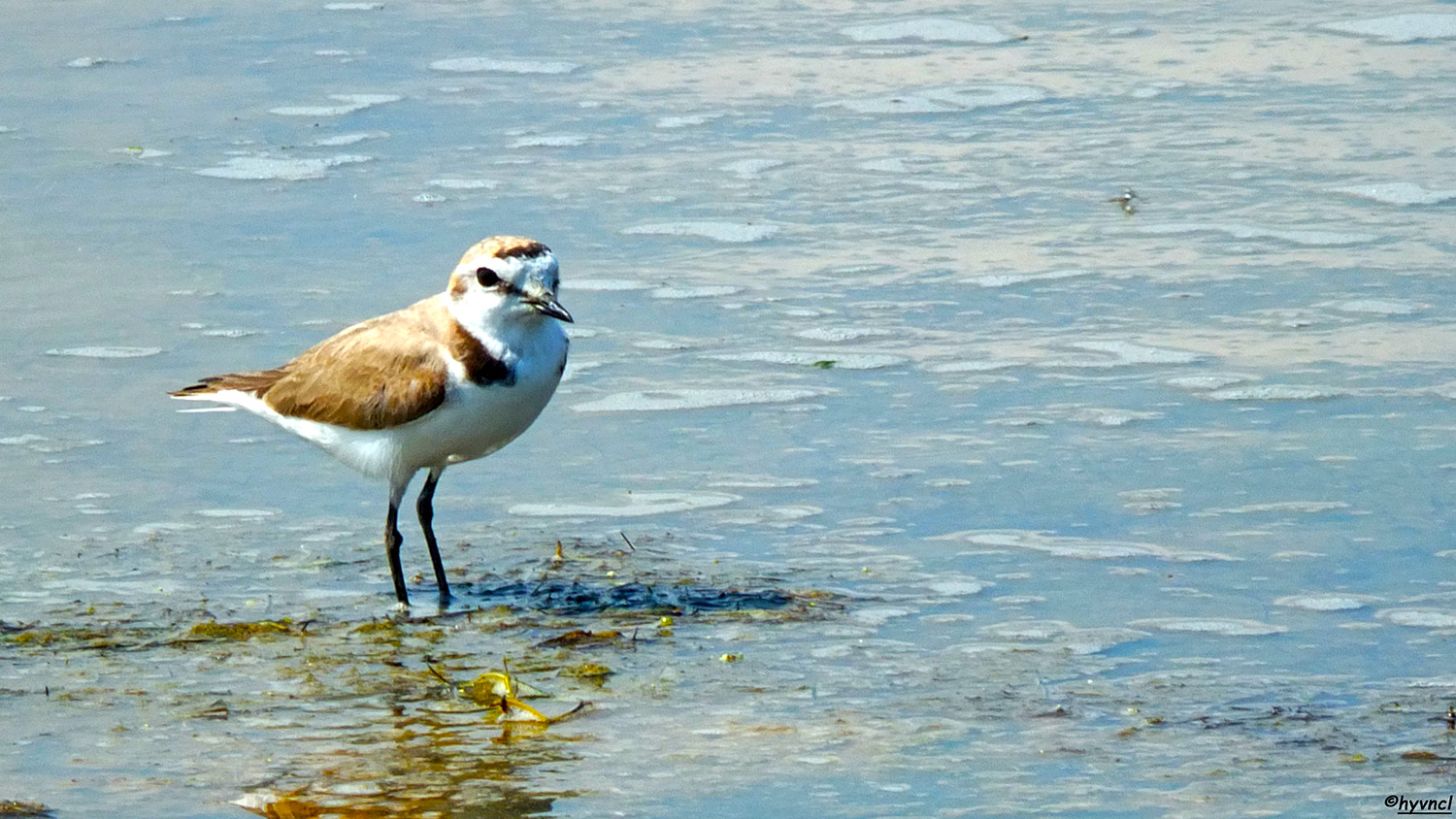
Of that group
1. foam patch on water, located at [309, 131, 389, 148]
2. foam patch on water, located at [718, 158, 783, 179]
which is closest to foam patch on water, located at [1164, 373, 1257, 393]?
foam patch on water, located at [718, 158, 783, 179]

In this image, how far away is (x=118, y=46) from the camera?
41.2 ft

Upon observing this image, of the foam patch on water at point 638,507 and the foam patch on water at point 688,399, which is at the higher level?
the foam patch on water at point 688,399

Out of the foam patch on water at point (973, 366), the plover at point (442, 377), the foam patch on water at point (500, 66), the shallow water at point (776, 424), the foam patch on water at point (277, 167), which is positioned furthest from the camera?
the foam patch on water at point (500, 66)

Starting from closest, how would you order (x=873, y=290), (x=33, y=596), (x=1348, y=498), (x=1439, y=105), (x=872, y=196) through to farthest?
(x=33, y=596)
(x=1348, y=498)
(x=873, y=290)
(x=872, y=196)
(x=1439, y=105)

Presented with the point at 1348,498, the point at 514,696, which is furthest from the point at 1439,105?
the point at 514,696

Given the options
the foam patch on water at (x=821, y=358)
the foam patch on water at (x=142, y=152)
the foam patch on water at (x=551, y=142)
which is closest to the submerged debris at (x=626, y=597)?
the foam patch on water at (x=821, y=358)

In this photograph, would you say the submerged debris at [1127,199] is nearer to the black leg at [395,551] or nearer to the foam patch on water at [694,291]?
the foam patch on water at [694,291]

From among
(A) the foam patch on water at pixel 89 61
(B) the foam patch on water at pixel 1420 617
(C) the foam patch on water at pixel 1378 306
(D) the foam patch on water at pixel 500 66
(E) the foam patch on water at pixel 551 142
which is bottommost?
(B) the foam patch on water at pixel 1420 617

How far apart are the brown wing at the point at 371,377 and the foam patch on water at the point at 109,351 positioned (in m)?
1.61

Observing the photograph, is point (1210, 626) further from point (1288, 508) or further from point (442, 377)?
point (442, 377)

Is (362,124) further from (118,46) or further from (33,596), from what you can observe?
(33,596)

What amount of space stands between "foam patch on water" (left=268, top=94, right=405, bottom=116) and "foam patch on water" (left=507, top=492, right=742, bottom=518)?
4.95 meters

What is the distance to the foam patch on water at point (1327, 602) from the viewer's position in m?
5.68

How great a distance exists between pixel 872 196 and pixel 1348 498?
12.0ft
